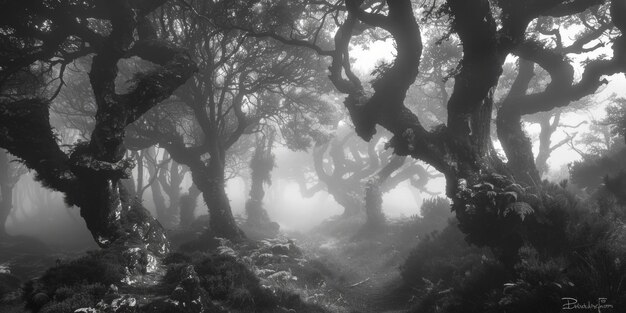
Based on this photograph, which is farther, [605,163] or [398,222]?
[398,222]

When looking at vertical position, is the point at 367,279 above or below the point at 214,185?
below

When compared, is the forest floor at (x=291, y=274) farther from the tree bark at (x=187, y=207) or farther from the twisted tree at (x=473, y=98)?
the tree bark at (x=187, y=207)

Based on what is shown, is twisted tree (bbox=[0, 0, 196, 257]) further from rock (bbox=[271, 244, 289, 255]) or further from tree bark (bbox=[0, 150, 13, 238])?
tree bark (bbox=[0, 150, 13, 238])

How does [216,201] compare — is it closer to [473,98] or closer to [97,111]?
[97,111]

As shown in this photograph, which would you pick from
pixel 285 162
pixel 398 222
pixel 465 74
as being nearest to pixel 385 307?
pixel 465 74

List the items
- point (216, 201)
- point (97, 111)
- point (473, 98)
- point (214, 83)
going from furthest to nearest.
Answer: point (214, 83)
point (216, 201)
point (97, 111)
point (473, 98)

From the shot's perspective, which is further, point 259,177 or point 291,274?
point 259,177

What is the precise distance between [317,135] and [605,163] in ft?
47.5

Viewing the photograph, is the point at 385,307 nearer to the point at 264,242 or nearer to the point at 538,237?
the point at 538,237

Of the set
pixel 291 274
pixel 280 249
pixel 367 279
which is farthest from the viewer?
pixel 280 249

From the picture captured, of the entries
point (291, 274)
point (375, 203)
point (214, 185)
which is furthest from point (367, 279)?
point (375, 203)

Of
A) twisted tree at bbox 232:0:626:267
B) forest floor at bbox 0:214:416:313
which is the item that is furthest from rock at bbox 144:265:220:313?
twisted tree at bbox 232:0:626:267

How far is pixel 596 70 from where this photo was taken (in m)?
11.1

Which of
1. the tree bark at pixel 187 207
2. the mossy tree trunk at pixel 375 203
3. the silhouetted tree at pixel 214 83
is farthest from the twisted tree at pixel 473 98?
the tree bark at pixel 187 207
